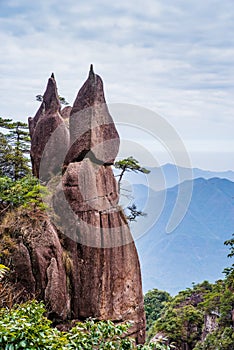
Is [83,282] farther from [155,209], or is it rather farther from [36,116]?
[36,116]

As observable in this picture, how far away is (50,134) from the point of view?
485 inches

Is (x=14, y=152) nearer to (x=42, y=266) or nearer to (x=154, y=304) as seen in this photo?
(x=42, y=266)

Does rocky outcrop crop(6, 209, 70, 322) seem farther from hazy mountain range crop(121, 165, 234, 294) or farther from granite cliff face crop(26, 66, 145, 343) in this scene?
hazy mountain range crop(121, 165, 234, 294)

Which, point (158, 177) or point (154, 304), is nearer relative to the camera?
point (158, 177)

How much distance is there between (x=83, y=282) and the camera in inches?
413

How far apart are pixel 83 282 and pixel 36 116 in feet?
18.8

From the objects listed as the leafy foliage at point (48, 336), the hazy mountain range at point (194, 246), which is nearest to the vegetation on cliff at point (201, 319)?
the leafy foliage at point (48, 336)

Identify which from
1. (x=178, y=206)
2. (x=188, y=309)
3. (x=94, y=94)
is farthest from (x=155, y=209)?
(x=188, y=309)

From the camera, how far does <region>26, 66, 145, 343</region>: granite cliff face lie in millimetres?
9617

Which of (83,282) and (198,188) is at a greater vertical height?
(198,188)

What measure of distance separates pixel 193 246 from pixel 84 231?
4785 inches

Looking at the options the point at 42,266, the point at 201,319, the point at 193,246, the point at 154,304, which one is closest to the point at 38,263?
the point at 42,266

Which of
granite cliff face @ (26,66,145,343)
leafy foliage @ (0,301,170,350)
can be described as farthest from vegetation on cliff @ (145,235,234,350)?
leafy foliage @ (0,301,170,350)

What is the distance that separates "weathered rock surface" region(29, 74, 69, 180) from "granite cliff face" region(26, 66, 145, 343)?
0.09 ft
